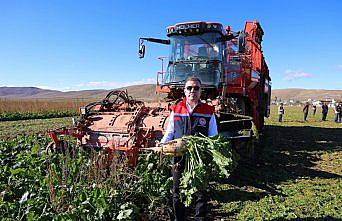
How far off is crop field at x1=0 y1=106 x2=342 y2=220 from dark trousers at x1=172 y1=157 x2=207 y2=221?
1.69 ft

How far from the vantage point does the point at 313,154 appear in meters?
10.9

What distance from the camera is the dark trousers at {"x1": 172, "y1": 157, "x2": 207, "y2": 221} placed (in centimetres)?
411

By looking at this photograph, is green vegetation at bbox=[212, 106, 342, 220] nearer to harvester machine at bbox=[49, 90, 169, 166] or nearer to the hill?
harvester machine at bbox=[49, 90, 169, 166]

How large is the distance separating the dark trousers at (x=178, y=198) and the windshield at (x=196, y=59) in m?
4.47

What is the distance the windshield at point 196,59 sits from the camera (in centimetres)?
854

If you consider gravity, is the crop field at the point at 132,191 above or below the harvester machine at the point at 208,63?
below

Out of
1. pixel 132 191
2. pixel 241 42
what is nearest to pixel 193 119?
pixel 132 191

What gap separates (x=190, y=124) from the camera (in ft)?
13.6

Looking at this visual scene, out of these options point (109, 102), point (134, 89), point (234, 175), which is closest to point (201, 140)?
point (234, 175)

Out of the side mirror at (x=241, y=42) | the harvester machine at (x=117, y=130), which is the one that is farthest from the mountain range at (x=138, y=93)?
the harvester machine at (x=117, y=130)

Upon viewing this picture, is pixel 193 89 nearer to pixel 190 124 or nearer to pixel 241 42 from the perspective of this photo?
pixel 190 124

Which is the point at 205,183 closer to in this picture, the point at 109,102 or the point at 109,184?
the point at 109,184

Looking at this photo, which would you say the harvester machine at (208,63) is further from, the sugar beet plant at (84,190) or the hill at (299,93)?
the hill at (299,93)

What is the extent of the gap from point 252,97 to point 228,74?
1970 mm
